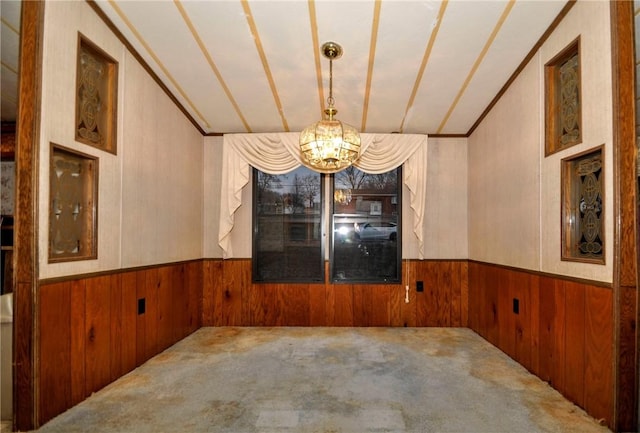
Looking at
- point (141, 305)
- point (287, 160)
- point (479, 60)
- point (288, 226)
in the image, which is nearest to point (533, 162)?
point (479, 60)

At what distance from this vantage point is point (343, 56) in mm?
2877

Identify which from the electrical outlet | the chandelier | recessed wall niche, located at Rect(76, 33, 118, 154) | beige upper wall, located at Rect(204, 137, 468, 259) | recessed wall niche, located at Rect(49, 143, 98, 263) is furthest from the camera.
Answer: beige upper wall, located at Rect(204, 137, 468, 259)

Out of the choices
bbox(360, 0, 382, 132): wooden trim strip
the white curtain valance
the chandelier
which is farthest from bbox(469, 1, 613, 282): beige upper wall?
the chandelier

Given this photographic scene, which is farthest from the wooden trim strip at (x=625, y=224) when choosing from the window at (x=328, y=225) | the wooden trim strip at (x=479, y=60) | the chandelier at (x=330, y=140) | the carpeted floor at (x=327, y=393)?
the window at (x=328, y=225)

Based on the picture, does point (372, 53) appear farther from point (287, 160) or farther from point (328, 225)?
point (328, 225)

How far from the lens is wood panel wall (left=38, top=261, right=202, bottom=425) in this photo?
2080mm

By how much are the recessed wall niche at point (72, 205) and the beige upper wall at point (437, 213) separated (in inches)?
75.0

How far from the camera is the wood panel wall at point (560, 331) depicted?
2.08 metres

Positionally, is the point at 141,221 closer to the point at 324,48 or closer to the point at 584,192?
the point at 324,48

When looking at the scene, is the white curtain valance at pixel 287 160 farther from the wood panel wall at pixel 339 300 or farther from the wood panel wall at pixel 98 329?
the wood panel wall at pixel 98 329

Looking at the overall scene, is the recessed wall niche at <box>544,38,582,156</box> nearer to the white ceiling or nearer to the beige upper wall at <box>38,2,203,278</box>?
the white ceiling

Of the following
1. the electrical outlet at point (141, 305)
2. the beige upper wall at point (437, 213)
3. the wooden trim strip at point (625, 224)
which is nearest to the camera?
the wooden trim strip at point (625, 224)

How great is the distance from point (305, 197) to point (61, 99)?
9.08 ft

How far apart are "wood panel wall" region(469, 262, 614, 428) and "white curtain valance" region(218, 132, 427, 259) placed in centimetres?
120
